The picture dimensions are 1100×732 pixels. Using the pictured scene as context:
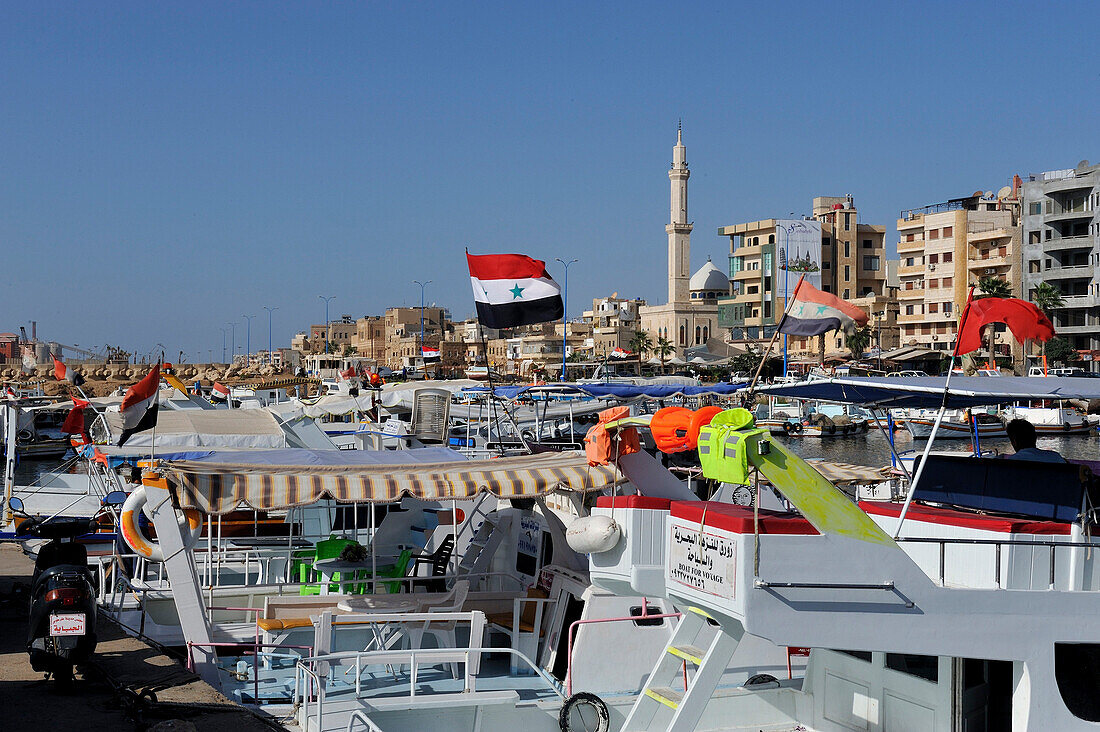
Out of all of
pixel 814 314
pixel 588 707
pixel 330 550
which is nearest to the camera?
pixel 588 707

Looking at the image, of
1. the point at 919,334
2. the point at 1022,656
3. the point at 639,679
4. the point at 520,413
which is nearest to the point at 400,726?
the point at 639,679

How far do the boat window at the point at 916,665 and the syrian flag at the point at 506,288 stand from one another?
7247 millimetres

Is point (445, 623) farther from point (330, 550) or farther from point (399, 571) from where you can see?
point (330, 550)

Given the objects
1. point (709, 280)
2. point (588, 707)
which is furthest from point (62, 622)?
point (709, 280)

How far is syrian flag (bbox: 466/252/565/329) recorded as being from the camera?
47.1ft

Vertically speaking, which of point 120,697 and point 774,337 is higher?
point 774,337

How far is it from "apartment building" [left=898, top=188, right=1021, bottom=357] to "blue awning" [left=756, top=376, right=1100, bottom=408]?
277ft

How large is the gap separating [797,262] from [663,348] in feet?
59.8

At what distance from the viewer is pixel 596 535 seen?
839 centimetres

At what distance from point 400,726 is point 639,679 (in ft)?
7.86

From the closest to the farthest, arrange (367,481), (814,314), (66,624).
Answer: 1. (66,624)
2. (367,481)
3. (814,314)

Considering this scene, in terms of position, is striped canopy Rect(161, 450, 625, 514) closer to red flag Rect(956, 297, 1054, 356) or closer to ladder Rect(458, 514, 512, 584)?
ladder Rect(458, 514, 512, 584)

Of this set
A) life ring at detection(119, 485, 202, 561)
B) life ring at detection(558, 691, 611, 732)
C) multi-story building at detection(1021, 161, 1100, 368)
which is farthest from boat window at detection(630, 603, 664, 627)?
multi-story building at detection(1021, 161, 1100, 368)

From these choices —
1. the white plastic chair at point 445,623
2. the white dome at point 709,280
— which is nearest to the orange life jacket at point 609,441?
the white plastic chair at point 445,623
